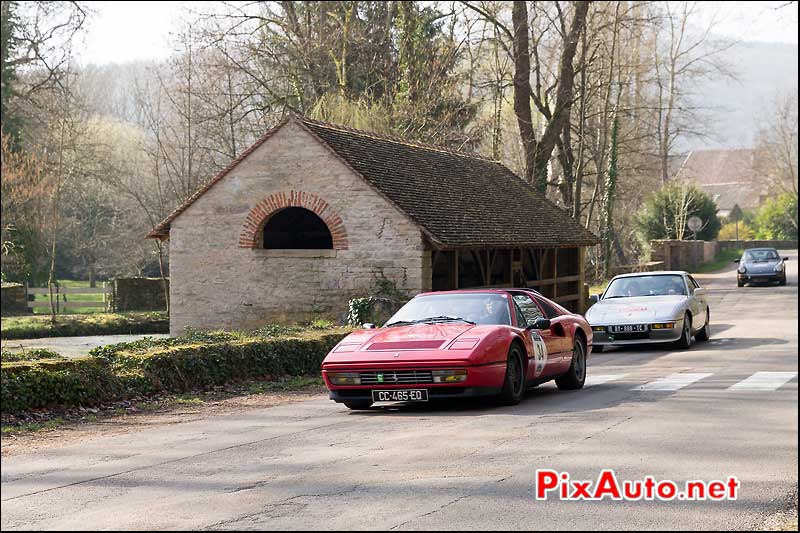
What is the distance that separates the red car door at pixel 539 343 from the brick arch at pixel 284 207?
11799 mm

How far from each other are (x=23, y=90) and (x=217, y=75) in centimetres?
1076

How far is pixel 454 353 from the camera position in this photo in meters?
12.5

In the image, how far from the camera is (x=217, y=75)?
4416 cm

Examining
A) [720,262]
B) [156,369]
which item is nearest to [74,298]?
[720,262]

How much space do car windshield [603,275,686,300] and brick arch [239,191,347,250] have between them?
662 centimetres

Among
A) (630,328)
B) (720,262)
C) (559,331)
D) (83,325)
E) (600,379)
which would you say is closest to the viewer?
(559,331)

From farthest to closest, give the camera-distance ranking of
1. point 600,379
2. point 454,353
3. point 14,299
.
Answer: point 14,299, point 600,379, point 454,353

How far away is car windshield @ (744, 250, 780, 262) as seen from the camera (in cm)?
5200

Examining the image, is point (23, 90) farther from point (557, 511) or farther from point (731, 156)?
point (731, 156)

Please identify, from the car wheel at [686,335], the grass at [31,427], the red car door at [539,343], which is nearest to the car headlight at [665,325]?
the car wheel at [686,335]

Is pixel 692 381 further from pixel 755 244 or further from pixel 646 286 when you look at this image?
pixel 755 244

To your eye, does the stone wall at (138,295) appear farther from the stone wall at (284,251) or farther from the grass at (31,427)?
the grass at (31,427)

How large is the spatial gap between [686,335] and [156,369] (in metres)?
11.4

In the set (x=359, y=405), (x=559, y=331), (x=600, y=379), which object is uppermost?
(x=559, y=331)
